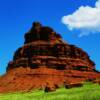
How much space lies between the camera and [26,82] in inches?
3799

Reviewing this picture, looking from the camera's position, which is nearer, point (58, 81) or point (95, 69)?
point (58, 81)

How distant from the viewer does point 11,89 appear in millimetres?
92875

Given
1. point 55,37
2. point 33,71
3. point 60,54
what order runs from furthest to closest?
1. point 55,37
2. point 60,54
3. point 33,71

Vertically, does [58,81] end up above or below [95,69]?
below

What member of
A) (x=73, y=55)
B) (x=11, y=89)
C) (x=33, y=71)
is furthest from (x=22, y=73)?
(x=73, y=55)

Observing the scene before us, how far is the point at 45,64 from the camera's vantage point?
104m

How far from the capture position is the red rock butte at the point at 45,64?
97000mm

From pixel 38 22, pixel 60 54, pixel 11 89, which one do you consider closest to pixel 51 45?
pixel 60 54

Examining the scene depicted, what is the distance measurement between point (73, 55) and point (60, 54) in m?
4.19

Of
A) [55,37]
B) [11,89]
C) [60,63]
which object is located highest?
[55,37]

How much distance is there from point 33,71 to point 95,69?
69.0ft

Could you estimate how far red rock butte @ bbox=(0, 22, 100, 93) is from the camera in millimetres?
97000

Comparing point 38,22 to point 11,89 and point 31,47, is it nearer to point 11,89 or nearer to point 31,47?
point 31,47

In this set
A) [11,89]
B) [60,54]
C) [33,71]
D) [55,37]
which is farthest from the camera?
[55,37]
